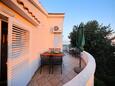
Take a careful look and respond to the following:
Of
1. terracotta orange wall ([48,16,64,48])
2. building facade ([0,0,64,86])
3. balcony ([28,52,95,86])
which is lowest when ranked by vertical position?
balcony ([28,52,95,86])

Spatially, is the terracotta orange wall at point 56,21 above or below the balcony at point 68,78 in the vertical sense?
above

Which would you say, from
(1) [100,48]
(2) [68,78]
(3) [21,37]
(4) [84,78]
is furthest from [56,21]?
(1) [100,48]

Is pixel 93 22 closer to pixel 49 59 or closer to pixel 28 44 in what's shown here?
pixel 49 59

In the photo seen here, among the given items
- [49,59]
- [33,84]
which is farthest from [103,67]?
[33,84]

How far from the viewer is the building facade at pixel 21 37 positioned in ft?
8.01

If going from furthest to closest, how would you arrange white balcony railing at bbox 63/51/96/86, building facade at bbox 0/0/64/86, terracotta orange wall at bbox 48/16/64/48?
1. terracotta orange wall at bbox 48/16/64/48
2. building facade at bbox 0/0/64/86
3. white balcony railing at bbox 63/51/96/86

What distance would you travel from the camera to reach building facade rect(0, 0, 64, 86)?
2.44 meters

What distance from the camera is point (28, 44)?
12.9 ft

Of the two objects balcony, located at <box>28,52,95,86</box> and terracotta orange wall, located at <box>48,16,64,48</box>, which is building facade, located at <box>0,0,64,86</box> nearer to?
terracotta orange wall, located at <box>48,16,64,48</box>

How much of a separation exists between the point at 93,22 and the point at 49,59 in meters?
12.9

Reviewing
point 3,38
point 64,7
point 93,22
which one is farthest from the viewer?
point 93,22

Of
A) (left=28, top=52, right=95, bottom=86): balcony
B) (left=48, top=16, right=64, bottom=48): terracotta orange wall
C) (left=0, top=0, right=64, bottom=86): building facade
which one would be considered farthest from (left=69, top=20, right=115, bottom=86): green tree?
(left=28, top=52, right=95, bottom=86): balcony

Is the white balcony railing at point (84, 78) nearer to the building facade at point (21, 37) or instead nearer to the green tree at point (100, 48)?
the building facade at point (21, 37)

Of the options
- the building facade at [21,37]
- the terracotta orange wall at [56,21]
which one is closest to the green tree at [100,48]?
the terracotta orange wall at [56,21]
